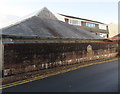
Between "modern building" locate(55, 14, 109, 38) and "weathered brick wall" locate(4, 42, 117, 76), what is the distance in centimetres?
2177

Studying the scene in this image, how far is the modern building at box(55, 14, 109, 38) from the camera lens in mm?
36787

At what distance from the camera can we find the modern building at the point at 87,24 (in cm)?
3679

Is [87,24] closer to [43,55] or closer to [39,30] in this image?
[39,30]

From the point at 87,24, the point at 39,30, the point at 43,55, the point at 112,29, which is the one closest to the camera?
the point at 43,55

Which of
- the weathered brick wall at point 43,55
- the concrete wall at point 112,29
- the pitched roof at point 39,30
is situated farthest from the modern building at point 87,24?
the weathered brick wall at point 43,55

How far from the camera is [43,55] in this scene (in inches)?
408

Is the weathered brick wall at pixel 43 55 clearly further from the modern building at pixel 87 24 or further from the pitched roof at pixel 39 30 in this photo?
the modern building at pixel 87 24

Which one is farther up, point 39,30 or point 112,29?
point 112,29

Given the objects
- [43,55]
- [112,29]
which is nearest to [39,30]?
[43,55]

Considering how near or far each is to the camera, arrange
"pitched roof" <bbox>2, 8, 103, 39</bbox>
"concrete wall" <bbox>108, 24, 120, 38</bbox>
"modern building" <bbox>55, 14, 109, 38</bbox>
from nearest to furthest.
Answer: "pitched roof" <bbox>2, 8, 103, 39</bbox> → "modern building" <bbox>55, 14, 109, 38</bbox> → "concrete wall" <bbox>108, 24, 120, 38</bbox>

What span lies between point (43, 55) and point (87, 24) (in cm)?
3525

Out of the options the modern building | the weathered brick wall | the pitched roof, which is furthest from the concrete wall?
the weathered brick wall

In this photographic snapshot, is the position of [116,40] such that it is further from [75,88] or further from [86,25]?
[86,25]

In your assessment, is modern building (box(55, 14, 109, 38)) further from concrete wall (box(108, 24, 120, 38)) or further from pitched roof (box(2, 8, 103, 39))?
pitched roof (box(2, 8, 103, 39))
